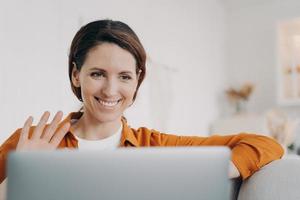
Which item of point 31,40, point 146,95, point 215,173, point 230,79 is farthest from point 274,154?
point 230,79

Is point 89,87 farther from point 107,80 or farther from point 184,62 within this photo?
point 184,62

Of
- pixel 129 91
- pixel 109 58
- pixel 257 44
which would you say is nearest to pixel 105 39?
pixel 109 58

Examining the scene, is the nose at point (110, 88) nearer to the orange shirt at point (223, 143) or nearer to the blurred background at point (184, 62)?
the orange shirt at point (223, 143)

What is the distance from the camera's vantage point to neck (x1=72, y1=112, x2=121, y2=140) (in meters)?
1.25

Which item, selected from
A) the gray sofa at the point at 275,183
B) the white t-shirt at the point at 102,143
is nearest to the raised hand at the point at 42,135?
the white t-shirt at the point at 102,143

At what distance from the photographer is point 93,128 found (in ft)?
4.13

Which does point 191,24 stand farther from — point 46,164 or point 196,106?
point 46,164

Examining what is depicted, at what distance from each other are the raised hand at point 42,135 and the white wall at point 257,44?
12.7 feet

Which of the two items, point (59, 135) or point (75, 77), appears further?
point (75, 77)

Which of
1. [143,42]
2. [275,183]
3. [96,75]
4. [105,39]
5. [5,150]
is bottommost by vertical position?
[275,183]

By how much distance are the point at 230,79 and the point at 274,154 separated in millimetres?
3906

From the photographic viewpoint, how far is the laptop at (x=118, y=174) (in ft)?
2.09

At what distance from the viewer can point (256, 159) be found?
3.60ft

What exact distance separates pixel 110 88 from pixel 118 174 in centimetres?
56
